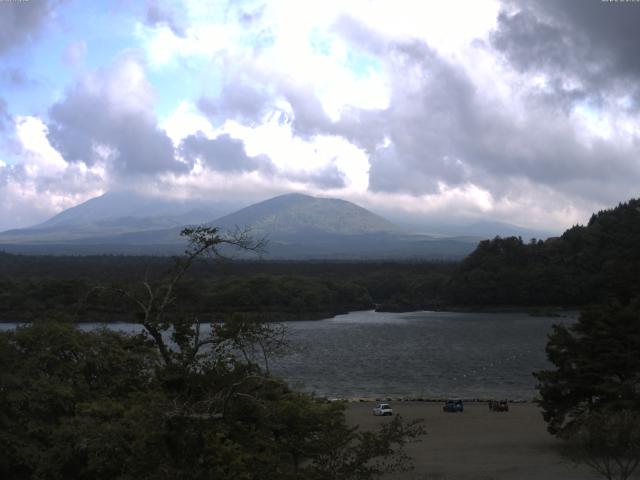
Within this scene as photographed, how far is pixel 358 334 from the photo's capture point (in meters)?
53.6

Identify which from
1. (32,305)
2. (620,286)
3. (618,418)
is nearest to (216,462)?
(618,418)

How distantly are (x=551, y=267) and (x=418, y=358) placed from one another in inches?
1630

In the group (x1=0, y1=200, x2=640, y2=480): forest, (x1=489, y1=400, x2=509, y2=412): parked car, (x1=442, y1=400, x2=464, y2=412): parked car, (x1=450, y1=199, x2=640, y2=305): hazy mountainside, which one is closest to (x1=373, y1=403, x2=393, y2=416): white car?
(x1=442, y1=400, x2=464, y2=412): parked car

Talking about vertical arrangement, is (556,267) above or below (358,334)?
above

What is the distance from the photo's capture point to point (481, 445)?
19.1m

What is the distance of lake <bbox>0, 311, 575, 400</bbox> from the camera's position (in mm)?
30984

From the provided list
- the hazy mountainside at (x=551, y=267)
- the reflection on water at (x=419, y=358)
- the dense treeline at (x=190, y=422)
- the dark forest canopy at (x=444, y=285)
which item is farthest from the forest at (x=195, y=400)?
the hazy mountainside at (x=551, y=267)

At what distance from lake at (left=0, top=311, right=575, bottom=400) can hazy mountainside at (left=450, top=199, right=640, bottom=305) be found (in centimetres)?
1125

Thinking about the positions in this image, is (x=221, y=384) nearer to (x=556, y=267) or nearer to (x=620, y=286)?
(x=620, y=286)

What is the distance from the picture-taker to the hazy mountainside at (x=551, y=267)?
7456 centimetres

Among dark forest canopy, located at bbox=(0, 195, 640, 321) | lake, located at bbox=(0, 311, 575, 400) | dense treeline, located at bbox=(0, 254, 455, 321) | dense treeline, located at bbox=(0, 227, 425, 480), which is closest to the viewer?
dense treeline, located at bbox=(0, 227, 425, 480)

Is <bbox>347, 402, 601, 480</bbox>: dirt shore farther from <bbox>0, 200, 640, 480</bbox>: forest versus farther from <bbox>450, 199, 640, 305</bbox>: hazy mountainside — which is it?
<bbox>450, 199, 640, 305</bbox>: hazy mountainside

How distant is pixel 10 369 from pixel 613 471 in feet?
37.3

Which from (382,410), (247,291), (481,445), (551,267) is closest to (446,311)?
(551,267)
